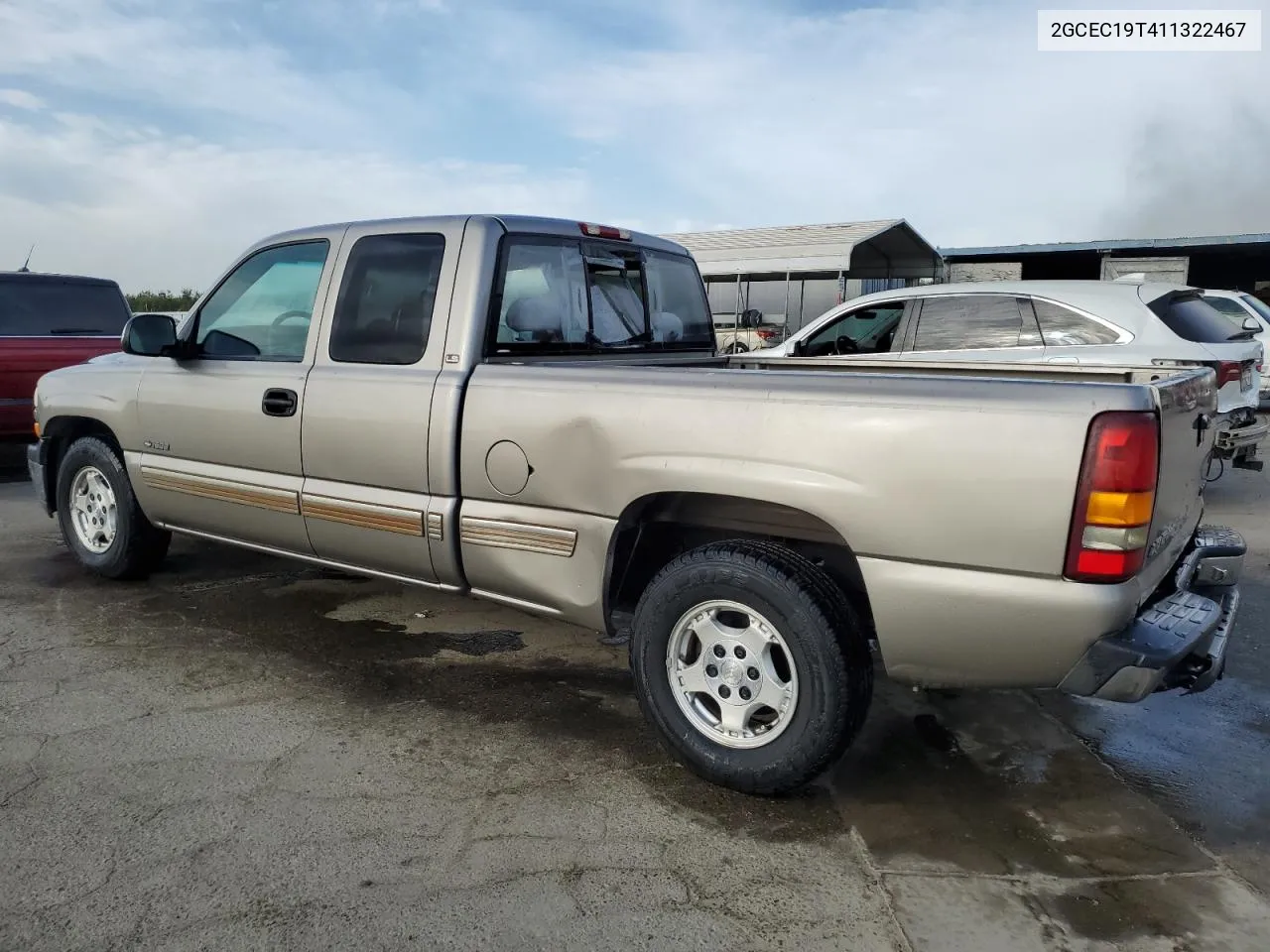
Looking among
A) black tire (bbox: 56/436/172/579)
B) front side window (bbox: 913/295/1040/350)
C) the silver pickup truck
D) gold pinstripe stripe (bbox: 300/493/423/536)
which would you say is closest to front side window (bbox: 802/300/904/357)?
front side window (bbox: 913/295/1040/350)

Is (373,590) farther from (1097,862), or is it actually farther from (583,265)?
(1097,862)

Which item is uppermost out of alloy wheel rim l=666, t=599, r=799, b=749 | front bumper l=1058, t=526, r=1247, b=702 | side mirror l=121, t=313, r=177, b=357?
side mirror l=121, t=313, r=177, b=357

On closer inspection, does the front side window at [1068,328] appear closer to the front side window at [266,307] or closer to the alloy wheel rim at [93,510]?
the front side window at [266,307]

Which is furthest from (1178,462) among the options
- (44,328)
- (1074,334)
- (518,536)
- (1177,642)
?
(44,328)

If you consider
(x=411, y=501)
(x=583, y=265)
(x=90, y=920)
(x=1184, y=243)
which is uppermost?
(x=1184, y=243)

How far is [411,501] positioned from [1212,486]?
7738mm

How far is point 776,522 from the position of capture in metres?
2.99

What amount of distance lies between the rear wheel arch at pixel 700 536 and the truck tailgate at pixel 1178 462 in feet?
2.74

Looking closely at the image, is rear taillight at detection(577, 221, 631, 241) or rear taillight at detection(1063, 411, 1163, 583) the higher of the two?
rear taillight at detection(577, 221, 631, 241)

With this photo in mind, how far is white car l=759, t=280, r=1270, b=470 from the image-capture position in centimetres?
651

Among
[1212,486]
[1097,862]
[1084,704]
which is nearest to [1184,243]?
[1212,486]

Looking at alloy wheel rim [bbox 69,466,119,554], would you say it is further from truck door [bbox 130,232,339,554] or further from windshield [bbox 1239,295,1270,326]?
windshield [bbox 1239,295,1270,326]

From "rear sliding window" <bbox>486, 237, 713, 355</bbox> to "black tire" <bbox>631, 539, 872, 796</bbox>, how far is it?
1.30 metres

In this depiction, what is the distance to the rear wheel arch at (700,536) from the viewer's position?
9.72 ft
